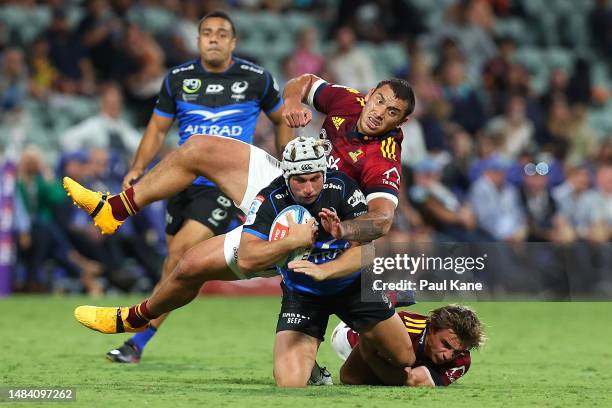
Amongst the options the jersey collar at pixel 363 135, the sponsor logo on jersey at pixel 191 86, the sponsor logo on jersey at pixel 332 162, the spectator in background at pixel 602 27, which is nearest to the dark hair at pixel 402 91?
the jersey collar at pixel 363 135

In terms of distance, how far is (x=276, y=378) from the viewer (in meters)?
7.70

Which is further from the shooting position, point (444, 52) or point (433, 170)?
point (444, 52)

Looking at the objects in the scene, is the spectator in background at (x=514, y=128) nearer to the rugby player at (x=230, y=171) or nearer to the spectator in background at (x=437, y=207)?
the spectator in background at (x=437, y=207)

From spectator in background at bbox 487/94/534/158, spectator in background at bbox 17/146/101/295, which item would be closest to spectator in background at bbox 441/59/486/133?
spectator in background at bbox 487/94/534/158

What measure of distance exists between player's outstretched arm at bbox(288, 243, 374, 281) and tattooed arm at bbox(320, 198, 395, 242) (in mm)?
121

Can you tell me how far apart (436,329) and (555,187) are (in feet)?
30.8

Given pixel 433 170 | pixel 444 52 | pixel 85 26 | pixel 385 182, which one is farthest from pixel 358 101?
pixel 444 52

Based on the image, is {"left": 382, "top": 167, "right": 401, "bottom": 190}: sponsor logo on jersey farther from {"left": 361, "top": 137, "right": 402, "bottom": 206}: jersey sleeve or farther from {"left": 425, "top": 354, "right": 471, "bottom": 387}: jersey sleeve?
{"left": 425, "top": 354, "right": 471, "bottom": 387}: jersey sleeve

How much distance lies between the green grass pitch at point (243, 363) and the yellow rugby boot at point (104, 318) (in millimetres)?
330

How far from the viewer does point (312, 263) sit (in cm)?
736

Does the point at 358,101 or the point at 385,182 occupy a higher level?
the point at 358,101

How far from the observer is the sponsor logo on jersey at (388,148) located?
8031 millimetres

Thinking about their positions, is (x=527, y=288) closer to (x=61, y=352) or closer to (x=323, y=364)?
(x=323, y=364)

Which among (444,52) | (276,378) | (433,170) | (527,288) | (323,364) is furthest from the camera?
(444,52)
